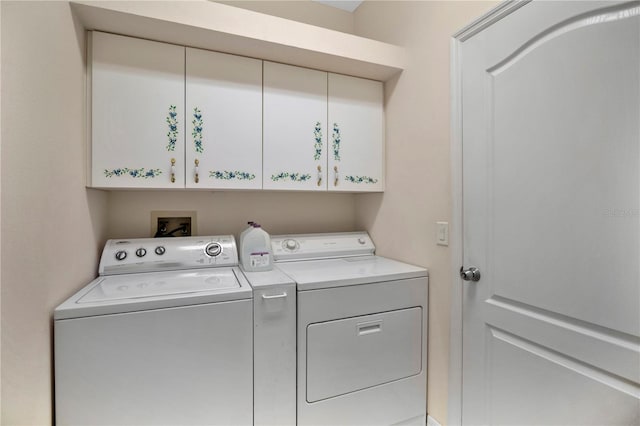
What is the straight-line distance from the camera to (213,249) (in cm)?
174

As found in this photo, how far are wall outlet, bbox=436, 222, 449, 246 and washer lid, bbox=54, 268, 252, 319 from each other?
991mm

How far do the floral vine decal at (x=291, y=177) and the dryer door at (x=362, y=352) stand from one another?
2.78ft

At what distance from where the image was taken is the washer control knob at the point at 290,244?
1943mm

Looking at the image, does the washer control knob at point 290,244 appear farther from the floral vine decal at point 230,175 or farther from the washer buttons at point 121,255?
the washer buttons at point 121,255

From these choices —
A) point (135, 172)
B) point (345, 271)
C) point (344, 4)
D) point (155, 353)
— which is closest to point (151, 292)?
point (155, 353)

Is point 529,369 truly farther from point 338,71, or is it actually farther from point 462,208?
point 338,71

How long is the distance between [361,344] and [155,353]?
921 millimetres

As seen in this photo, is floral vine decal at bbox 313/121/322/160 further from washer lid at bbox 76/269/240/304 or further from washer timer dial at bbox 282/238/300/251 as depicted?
washer lid at bbox 76/269/240/304

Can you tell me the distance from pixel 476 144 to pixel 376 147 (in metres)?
0.75

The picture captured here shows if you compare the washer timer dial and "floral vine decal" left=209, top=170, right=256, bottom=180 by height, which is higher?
"floral vine decal" left=209, top=170, right=256, bottom=180

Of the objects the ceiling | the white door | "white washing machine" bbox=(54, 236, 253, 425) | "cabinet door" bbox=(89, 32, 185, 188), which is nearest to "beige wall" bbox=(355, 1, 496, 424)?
the white door

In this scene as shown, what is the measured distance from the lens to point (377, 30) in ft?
6.76

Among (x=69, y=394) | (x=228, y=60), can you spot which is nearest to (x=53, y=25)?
(x=228, y=60)

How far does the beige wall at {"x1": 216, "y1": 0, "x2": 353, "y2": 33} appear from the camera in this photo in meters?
2.04
